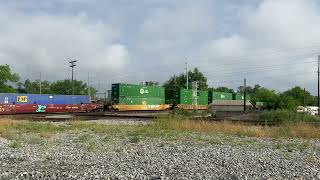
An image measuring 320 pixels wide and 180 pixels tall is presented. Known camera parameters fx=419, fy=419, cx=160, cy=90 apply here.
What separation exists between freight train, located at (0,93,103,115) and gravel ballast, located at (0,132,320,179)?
4152 cm

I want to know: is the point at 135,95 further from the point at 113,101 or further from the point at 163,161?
the point at 163,161

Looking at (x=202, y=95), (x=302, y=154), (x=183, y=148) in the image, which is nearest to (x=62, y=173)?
(x=183, y=148)

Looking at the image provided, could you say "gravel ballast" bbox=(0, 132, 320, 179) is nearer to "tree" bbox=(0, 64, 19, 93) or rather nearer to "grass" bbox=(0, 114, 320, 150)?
"grass" bbox=(0, 114, 320, 150)

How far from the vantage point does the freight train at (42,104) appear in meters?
56.0

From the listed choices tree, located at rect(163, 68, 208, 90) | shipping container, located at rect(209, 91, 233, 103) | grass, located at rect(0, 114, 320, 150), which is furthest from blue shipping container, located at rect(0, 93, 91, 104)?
tree, located at rect(163, 68, 208, 90)

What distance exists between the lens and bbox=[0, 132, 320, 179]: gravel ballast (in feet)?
A: 32.1

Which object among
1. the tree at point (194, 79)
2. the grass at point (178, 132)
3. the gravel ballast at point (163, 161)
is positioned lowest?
the gravel ballast at point (163, 161)

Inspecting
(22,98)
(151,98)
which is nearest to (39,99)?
(22,98)

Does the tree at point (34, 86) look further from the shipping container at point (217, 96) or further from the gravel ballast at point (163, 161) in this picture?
the gravel ballast at point (163, 161)

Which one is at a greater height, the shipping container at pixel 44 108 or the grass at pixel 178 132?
the shipping container at pixel 44 108

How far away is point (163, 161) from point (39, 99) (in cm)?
5226

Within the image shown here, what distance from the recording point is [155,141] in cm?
1830

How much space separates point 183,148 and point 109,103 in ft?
168

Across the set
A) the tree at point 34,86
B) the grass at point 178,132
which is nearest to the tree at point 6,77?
the tree at point 34,86
